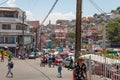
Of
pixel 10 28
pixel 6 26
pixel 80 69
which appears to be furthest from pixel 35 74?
pixel 6 26

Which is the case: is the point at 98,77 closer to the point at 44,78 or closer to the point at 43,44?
the point at 44,78

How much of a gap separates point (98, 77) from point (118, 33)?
285ft

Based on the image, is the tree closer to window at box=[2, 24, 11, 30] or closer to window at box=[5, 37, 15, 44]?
window at box=[5, 37, 15, 44]

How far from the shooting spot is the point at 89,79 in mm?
23719

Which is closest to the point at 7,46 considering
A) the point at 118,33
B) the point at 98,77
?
the point at 118,33

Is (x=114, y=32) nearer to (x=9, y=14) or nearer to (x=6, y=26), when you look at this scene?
(x=9, y=14)

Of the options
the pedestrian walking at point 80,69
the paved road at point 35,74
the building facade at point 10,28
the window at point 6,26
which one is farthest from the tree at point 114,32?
the pedestrian walking at point 80,69

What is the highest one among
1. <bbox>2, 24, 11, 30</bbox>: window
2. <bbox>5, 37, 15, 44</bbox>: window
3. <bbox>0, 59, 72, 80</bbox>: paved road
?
<bbox>2, 24, 11, 30</bbox>: window

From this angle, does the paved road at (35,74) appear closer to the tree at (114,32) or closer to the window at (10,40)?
the window at (10,40)

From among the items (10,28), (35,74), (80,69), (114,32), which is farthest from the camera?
(114,32)

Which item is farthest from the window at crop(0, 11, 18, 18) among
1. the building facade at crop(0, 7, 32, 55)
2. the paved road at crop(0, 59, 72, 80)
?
the paved road at crop(0, 59, 72, 80)

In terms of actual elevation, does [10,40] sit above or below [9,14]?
below

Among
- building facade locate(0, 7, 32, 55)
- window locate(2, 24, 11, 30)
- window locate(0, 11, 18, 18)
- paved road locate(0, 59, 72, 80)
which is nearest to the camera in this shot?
paved road locate(0, 59, 72, 80)

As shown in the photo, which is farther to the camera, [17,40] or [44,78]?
[17,40]
